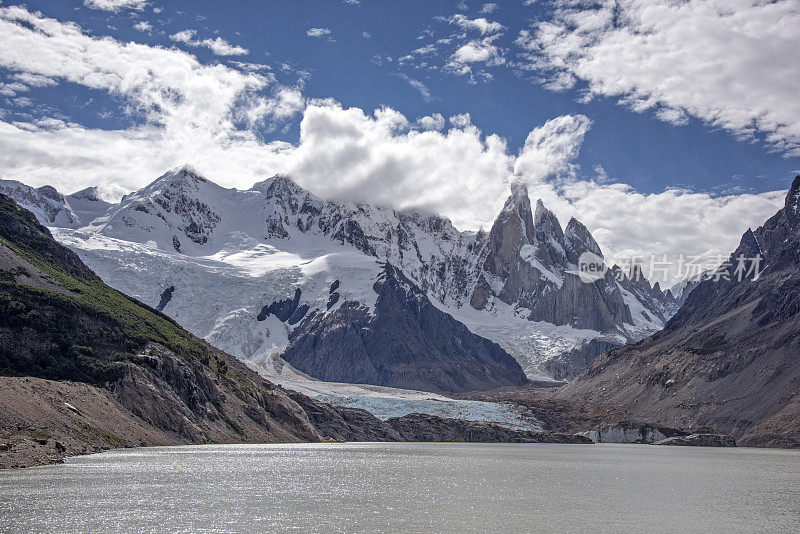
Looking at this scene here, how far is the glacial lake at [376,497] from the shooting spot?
56906 millimetres

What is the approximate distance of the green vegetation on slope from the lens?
126m

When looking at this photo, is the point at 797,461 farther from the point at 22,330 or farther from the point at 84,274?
the point at 84,274

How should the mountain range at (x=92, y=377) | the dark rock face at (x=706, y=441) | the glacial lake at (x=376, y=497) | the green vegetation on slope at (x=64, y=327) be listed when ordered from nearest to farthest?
the glacial lake at (x=376, y=497)
the mountain range at (x=92, y=377)
the green vegetation on slope at (x=64, y=327)
the dark rock face at (x=706, y=441)

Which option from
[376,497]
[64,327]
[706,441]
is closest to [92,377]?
[64,327]

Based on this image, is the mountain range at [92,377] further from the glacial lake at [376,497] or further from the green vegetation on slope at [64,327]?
the glacial lake at [376,497]

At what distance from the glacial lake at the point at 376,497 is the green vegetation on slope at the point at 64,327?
2444cm

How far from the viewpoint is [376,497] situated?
71.7m

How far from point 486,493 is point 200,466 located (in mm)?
36212

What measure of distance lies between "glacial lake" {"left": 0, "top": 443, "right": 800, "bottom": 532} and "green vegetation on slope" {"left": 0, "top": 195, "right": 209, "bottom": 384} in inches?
962

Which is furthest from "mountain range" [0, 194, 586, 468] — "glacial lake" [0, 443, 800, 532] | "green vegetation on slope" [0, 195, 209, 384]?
"glacial lake" [0, 443, 800, 532]

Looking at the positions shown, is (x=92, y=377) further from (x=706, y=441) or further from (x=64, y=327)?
(x=706, y=441)

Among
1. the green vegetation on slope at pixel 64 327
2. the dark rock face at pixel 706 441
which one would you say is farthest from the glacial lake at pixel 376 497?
the dark rock face at pixel 706 441

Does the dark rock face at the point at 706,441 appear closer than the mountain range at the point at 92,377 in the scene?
No

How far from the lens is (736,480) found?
94.8 m
